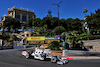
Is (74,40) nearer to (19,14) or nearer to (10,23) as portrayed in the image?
(10,23)

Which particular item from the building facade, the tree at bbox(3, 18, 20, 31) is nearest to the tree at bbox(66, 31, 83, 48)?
the tree at bbox(3, 18, 20, 31)

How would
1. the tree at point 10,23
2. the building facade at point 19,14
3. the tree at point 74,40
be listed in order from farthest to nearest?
the building facade at point 19,14 < the tree at point 10,23 < the tree at point 74,40

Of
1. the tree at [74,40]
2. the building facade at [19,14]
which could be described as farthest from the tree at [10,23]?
the tree at [74,40]

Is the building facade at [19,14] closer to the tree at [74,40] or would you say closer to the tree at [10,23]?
the tree at [10,23]

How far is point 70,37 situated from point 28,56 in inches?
473

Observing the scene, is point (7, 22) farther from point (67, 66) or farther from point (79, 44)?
point (67, 66)

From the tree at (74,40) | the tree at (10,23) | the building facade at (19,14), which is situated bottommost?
the tree at (74,40)

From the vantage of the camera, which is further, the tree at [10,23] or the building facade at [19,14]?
the building facade at [19,14]

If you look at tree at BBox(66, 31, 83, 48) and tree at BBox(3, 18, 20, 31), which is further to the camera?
tree at BBox(3, 18, 20, 31)

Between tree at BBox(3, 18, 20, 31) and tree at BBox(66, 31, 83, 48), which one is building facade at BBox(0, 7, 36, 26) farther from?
tree at BBox(66, 31, 83, 48)

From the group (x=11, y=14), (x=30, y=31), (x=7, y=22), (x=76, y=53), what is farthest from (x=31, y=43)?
(x=11, y=14)

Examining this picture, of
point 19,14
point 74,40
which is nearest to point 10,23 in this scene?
point 19,14

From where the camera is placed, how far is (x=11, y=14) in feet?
268

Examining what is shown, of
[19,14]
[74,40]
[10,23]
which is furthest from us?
[19,14]
